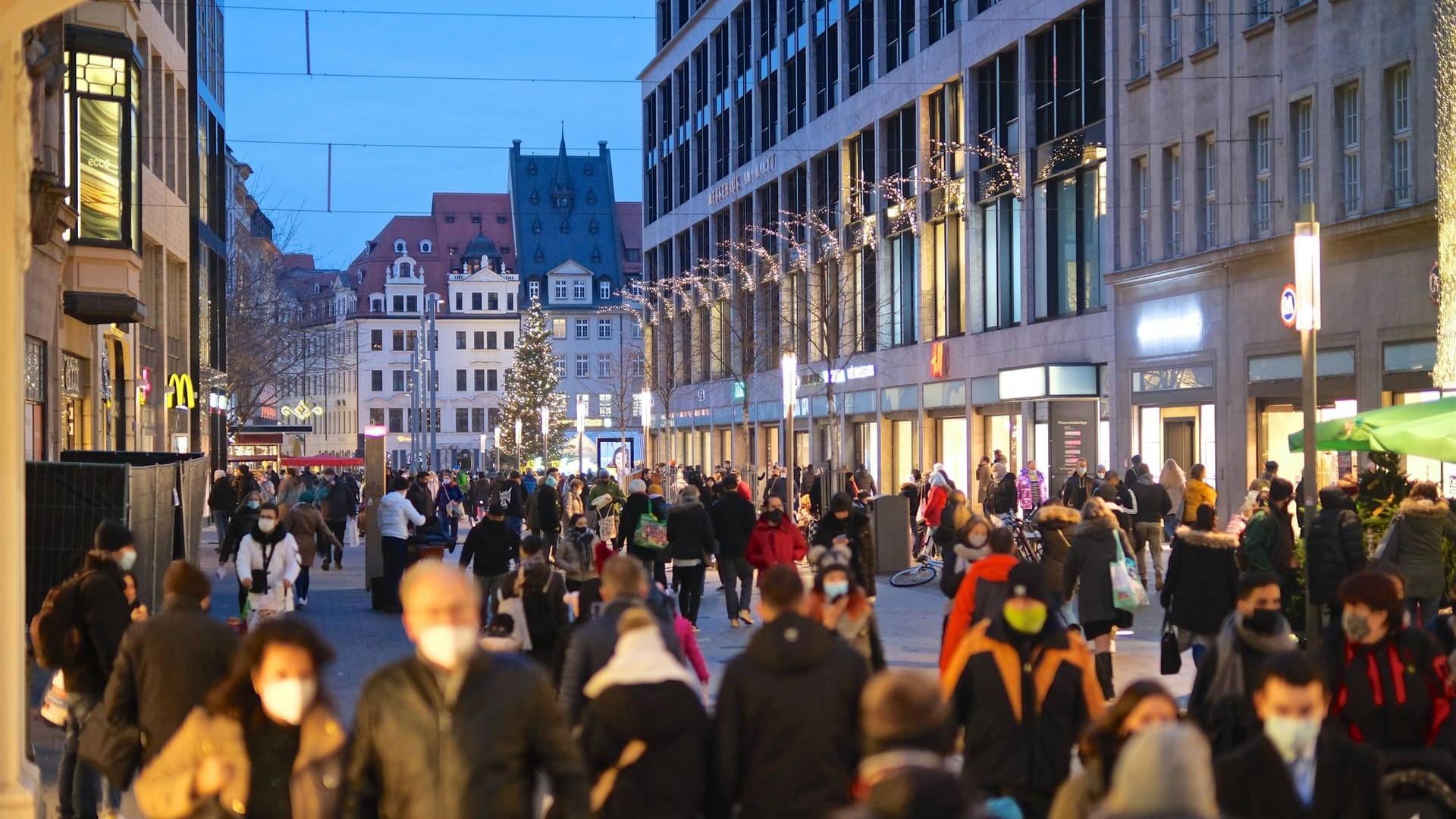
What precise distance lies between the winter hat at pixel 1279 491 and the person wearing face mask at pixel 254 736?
448 inches

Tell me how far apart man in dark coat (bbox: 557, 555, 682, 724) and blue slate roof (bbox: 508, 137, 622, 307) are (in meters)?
131

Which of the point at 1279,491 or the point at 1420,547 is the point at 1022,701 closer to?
the point at 1420,547

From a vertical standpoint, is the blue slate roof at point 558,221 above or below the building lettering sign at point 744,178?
above

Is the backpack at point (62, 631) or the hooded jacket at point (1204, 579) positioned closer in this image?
the backpack at point (62, 631)

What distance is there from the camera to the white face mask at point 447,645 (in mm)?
5871

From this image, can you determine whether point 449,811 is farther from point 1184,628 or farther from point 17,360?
point 1184,628

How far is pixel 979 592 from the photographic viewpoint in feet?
37.6

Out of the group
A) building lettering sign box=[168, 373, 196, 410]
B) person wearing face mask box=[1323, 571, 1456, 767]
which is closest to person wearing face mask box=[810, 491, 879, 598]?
person wearing face mask box=[1323, 571, 1456, 767]

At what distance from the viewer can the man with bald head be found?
18.9 feet

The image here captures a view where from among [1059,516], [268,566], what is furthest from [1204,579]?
[268,566]

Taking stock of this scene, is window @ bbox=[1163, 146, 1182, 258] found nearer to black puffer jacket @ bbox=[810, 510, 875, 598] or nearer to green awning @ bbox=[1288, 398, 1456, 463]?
green awning @ bbox=[1288, 398, 1456, 463]

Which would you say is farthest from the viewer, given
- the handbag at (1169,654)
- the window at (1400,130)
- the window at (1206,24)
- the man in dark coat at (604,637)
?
the window at (1206,24)

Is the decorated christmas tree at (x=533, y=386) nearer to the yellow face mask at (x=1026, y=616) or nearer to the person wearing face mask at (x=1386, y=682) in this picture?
the yellow face mask at (x=1026, y=616)

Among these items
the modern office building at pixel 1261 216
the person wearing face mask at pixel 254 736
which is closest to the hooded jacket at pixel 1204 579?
the person wearing face mask at pixel 254 736
